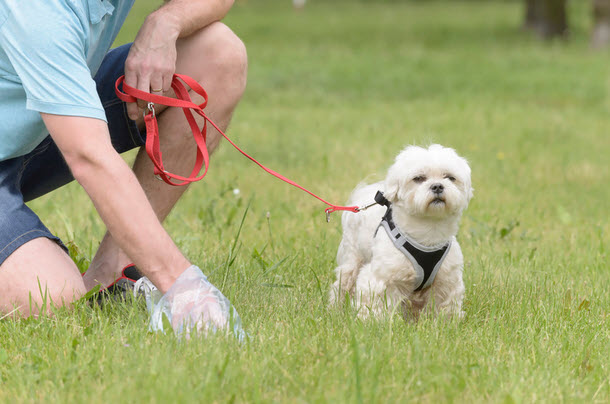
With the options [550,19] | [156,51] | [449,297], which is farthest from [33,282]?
[550,19]

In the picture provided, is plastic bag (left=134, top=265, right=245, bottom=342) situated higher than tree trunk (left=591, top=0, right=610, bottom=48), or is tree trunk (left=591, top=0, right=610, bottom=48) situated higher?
plastic bag (left=134, top=265, right=245, bottom=342)

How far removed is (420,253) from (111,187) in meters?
1.24

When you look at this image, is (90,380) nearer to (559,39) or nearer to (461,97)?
(461,97)

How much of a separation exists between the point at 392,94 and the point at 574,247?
21.8ft

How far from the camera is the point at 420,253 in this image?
3.22 metres

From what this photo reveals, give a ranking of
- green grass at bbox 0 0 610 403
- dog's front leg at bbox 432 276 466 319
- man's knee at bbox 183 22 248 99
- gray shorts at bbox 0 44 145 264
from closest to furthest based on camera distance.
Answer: green grass at bbox 0 0 610 403 → gray shorts at bbox 0 44 145 264 → dog's front leg at bbox 432 276 466 319 → man's knee at bbox 183 22 248 99

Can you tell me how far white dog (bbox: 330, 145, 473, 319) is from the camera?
3143 millimetres

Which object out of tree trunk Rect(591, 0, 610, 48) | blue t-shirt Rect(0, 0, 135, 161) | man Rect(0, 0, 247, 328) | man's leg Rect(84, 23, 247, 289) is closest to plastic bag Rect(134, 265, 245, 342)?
man Rect(0, 0, 247, 328)

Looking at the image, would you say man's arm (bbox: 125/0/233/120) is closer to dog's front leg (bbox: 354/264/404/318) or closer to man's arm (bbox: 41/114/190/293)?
man's arm (bbox: 41/114/190/293)

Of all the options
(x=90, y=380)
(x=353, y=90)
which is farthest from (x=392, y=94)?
(x=90, y=380)

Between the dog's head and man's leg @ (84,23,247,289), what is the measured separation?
2.59 feet

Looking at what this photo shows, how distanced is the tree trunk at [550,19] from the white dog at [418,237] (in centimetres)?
1585

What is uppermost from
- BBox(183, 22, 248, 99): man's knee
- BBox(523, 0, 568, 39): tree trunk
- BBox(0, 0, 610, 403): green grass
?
BBox(183, 22, 248, 99): man's knee

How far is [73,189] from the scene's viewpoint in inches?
216
